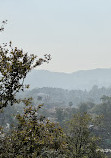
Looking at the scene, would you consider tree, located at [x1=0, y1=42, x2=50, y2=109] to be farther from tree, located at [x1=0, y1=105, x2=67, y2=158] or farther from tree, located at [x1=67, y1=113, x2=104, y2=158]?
tree, located at [x1=67, y1=113, x2=104, y2=158]

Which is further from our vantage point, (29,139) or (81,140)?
(81,140)

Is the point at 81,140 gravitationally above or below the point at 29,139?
below

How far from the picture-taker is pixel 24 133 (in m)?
8.58

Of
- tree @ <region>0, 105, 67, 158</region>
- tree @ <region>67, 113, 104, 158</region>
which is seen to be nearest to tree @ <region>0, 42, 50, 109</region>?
tree @ <region>0, 105, 67, 158</region>

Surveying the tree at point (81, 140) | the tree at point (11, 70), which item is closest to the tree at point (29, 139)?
the tree at point (11, 70)

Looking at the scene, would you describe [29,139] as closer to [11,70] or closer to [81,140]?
[11,70]

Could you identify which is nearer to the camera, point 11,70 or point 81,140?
point 11,70

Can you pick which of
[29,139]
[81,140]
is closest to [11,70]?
[29,139]

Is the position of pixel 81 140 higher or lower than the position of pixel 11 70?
lower

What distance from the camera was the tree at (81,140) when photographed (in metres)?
26.1

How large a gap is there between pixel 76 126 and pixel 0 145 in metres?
20.2

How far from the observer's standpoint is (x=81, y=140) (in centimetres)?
2698

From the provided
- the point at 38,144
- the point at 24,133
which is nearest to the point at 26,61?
the point at 24,133

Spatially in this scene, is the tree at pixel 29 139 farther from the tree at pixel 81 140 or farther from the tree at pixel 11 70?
the tree at pixel 81 140
